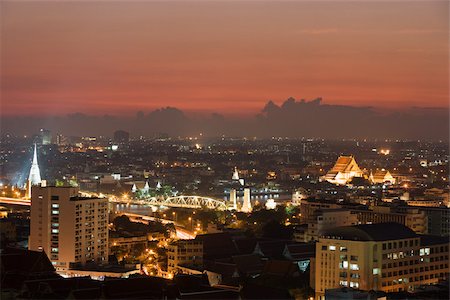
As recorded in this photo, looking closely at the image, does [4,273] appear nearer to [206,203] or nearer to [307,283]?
[307,283]

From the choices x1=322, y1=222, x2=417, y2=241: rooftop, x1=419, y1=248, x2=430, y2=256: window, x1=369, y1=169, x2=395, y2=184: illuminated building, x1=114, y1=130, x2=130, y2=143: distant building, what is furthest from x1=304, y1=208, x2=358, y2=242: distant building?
x1=114, y1=130, x2=130, y2=143: distant building

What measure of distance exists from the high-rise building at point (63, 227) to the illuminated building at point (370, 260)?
12.8ft

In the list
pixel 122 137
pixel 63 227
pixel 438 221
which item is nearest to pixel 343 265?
pixel 63 227

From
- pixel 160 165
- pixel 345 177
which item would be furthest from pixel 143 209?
pixel 160 165

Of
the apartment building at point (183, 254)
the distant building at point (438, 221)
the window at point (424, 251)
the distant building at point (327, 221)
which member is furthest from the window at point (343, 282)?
the distant building at point (438, 221)

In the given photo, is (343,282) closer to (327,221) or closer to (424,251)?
(424,251)

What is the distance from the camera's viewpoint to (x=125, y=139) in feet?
215

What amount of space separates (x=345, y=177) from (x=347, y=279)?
81.0ft

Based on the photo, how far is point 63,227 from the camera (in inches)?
555

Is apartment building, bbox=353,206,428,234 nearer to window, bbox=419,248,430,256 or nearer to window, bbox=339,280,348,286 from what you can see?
window, bbox=419,248,430,256

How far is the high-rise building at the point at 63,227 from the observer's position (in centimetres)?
1398

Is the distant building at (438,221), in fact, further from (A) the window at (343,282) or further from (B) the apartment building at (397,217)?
(A) the window at (343,282)

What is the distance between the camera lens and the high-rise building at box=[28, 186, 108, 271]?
14.0 metres

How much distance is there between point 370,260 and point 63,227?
15.4ft
